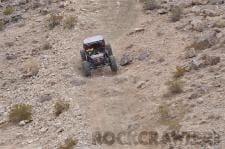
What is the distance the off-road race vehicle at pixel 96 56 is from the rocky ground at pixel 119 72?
1.26ft

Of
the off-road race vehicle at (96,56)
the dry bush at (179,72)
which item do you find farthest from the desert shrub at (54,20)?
the dry bush at (179,72)

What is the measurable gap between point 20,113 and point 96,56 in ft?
15.2

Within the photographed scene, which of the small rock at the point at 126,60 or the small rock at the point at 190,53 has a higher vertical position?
the small rock at the point at 190,53

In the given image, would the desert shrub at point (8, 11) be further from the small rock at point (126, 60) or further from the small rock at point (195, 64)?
the small rock at point (195, 64)

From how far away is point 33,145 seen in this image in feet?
62.0

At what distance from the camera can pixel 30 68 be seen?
82.1 feet

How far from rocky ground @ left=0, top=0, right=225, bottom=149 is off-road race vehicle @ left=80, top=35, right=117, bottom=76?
1.26ft

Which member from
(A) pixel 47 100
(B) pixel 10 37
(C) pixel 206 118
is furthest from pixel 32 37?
(C) pixel 206 118

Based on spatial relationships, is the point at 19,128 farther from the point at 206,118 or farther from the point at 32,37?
the point at 32,37

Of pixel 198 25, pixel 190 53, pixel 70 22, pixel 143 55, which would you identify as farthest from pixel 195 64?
pixel 70 22

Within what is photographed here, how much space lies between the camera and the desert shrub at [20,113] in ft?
68.2

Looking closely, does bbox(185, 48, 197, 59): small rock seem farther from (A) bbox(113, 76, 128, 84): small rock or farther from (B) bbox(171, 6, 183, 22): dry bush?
(B) bbox(171, 6, 183, 22): dry bush

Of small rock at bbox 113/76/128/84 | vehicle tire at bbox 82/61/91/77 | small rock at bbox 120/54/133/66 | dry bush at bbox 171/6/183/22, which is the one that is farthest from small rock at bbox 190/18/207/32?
vehicle tire at bbox 82/61/91/77

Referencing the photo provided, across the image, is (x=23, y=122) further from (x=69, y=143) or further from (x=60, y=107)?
(x=69, y=143)
